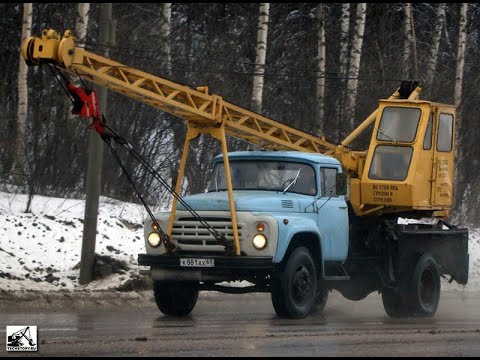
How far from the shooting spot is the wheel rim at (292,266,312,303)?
49.1 feet

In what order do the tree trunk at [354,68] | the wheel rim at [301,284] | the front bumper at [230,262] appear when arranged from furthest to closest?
the tree trunk at [354,68] → the wheel rim at [301,284] → the front bumper at [230,262]

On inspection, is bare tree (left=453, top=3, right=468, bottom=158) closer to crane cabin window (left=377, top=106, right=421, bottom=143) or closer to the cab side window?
crane cabin window (left=377, top=106, right=421, bottom=143)

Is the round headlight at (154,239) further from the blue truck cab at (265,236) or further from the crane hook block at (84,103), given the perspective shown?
the crane hook block at (84,103)

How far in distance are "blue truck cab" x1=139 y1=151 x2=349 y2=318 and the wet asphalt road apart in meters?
0.47

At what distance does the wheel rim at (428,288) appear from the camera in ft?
57.3

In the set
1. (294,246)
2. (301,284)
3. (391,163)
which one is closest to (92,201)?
(294,246)

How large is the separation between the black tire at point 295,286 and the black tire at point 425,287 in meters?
2.36

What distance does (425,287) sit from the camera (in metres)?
17.6

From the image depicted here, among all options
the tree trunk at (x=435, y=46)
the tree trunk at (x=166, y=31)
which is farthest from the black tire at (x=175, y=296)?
the tree trunk at (x=435, y=46)

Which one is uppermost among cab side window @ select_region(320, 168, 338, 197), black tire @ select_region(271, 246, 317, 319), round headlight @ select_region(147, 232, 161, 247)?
cab side window @ select_region(320, 168, 338, 197)

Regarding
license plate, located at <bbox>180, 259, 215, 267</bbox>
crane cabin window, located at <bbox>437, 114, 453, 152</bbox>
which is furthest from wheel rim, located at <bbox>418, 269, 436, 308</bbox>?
license plate, located at <bbox>180, 259, 215, 267</bbox>

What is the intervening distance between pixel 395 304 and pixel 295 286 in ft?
9.32

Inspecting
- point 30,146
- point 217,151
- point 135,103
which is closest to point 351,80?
point 217,151

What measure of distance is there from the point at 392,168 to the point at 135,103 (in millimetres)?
9677
